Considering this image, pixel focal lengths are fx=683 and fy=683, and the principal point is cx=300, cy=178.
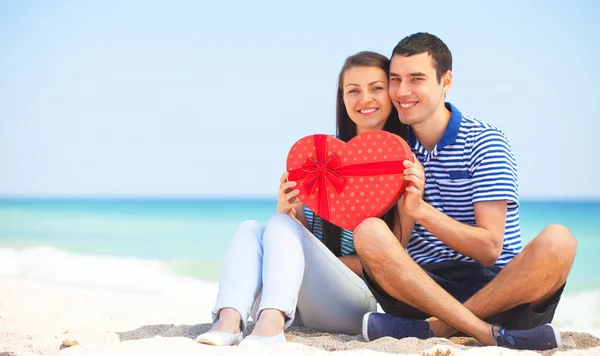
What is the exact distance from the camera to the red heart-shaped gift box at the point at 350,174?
10.1 ft

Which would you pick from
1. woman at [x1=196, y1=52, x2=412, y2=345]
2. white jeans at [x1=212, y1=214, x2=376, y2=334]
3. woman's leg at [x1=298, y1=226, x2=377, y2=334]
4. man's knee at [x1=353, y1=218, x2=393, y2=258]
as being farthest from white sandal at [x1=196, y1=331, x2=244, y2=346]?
man's knee at [x1=353, y1=218, x2=393, y2=258]

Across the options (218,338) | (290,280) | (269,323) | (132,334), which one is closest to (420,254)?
(290,280)

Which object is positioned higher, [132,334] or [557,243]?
[557,243]

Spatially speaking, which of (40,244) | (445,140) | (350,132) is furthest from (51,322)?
(40,244)

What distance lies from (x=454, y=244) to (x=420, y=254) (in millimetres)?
348

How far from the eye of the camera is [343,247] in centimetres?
355

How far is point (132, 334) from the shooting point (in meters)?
3.30

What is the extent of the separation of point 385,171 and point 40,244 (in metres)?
12.7

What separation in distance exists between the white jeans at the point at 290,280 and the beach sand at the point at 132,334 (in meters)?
0.11

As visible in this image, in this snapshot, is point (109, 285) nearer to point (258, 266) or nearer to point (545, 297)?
point (258, 266)

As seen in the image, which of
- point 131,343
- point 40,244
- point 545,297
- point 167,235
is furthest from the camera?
point 167,235

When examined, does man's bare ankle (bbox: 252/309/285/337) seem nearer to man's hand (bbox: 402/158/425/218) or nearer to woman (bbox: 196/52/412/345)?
woman (bbox: 196/52/412/345)

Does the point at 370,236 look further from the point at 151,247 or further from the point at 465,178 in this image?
the point at 151,247

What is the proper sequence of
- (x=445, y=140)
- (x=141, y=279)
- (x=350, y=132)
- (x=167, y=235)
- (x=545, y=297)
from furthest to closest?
(x=167, y=235), (x=141, y=279), (x=350, y=132), (x=445, y=140), (x=545, y=297)
